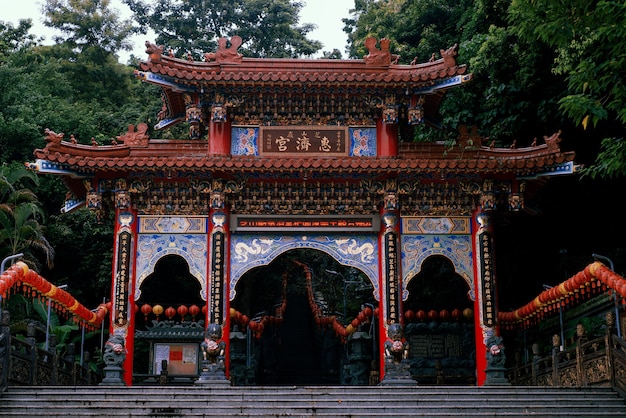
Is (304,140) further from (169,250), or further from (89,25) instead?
(89,25)

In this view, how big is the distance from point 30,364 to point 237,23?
26746mm

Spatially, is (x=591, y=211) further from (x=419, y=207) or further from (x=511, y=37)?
(x=419, y=207)

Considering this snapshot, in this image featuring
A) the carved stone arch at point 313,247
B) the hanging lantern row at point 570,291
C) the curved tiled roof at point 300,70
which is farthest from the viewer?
the curved tiled roof at point 300,70

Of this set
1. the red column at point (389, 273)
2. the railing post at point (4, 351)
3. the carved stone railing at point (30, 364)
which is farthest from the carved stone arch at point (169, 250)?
the red column at point (389, 273)

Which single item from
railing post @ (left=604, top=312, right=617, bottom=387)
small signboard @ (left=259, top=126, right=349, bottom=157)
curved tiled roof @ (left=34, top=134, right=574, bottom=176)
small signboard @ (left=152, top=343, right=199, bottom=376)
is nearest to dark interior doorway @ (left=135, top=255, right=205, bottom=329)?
small signboard @ (left=152, top=343, right=199, bottom=376)

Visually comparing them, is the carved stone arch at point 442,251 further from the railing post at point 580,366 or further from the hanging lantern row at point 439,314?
the railing post at point 580,366

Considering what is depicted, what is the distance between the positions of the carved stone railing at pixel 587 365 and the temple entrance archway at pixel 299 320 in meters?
4.32

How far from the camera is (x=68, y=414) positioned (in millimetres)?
10297

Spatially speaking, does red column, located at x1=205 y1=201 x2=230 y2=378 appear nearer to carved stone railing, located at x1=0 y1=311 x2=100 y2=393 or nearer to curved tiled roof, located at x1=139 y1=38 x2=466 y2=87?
curved tiled roof, located at x1=139 y1=38 x2=466 y2=87

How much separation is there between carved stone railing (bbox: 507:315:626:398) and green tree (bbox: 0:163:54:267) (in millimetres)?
13041

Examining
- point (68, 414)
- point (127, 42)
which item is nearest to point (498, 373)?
point (68, 414)

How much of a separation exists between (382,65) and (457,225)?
12.4 ft

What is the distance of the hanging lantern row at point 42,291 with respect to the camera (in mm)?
12219

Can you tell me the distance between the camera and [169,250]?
14828 millimetres
